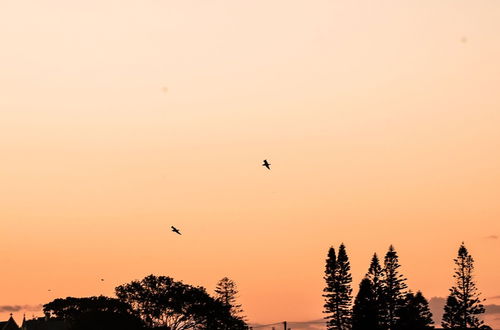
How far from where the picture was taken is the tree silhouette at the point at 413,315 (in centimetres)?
11431

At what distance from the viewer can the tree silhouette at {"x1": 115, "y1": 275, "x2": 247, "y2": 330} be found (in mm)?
135375

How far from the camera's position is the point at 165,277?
141000 mm

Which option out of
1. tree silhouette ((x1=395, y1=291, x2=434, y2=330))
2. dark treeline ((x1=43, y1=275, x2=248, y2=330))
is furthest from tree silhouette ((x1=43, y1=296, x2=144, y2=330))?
tree silhouette ((x1=395, y1=291, x2=434, y2=330))

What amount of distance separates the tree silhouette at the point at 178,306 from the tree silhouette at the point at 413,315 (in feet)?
103

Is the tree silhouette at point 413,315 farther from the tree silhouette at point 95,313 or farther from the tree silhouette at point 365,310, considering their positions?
the tree silhouette at point 95,313

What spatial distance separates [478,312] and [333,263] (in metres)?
21.8

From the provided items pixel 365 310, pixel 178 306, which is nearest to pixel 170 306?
pixel 178 306

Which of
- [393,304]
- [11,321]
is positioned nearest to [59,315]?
[11,321]

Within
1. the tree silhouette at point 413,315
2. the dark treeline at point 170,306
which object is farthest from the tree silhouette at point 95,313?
the tree silhouette at point 413,315

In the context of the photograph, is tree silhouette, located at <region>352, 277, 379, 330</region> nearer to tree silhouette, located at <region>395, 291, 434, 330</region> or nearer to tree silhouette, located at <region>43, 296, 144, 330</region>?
tree silhouette, located at <region>395, 291, 434, 330</region>

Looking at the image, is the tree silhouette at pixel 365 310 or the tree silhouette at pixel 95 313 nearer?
the tree silhouette at pixel 365 310

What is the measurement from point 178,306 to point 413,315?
4000cm

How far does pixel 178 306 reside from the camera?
135 meters

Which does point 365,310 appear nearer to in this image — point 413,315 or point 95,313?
point 413,315
